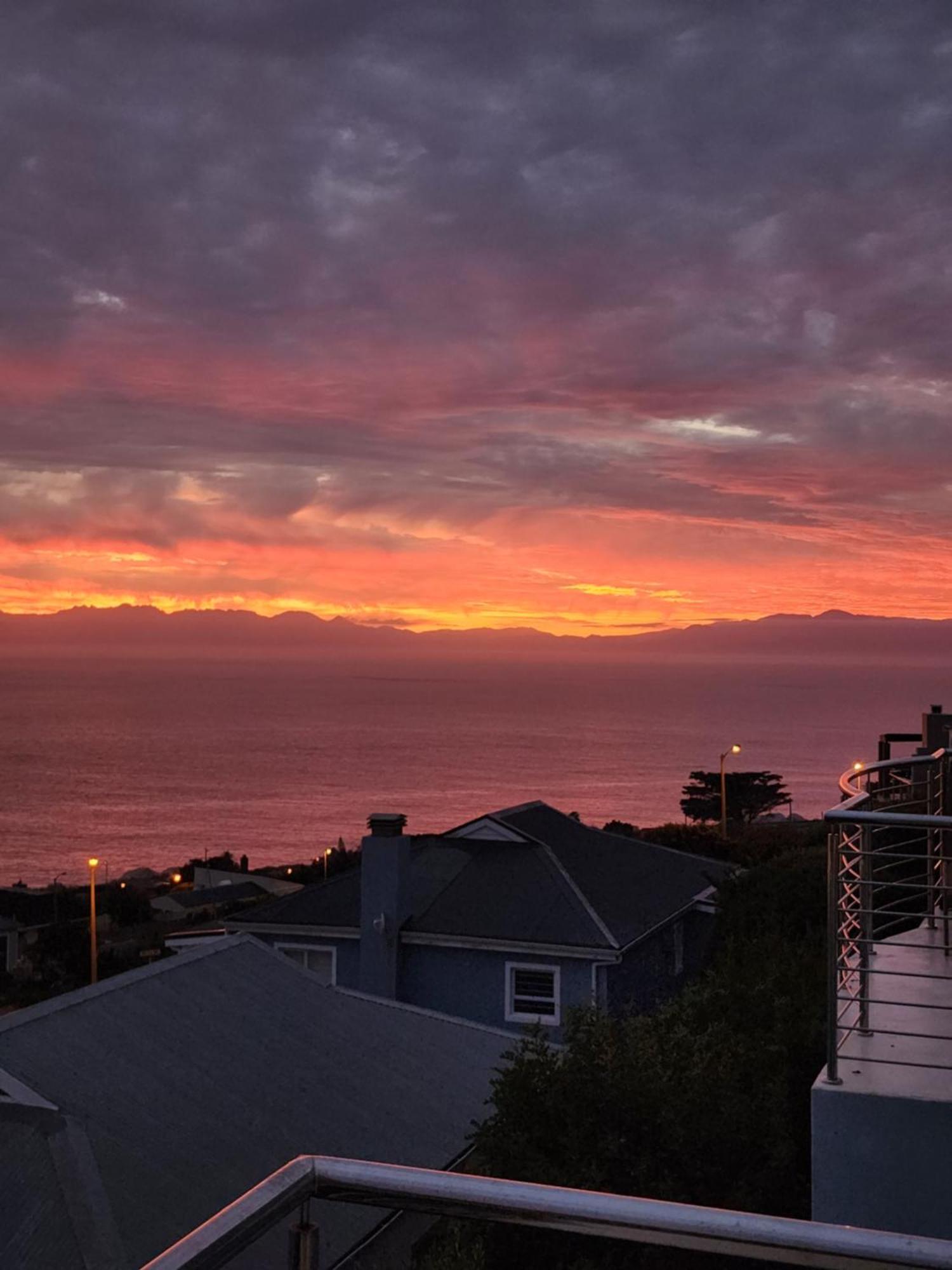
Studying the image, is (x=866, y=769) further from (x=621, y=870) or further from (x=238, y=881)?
(x=238, y=881)

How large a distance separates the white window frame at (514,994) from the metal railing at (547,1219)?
1959 cm

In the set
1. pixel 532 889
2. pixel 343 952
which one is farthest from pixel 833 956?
pixel 343 952

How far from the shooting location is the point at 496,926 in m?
21.3

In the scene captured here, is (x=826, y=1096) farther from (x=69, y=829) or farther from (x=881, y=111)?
(x=69, y=829)

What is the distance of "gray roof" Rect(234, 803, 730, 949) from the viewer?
21.2m

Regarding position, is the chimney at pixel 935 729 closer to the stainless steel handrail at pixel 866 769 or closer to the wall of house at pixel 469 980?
the wall of house at pixel 469 980

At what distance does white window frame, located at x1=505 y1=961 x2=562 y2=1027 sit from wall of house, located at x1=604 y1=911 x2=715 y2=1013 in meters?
0.83

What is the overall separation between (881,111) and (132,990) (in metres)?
16.4

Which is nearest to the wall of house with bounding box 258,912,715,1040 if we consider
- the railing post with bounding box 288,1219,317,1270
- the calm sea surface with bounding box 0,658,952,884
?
the railing post with bounding box 288,1219,317,1270

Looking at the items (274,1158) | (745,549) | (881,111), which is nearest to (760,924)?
(274,1158)

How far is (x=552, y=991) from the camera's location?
20.8 metres

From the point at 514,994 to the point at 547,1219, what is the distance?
20.1 metres

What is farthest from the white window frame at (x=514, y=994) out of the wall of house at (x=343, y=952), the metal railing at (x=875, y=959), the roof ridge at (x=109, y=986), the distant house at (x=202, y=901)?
the distant house at (x=202, y=901)

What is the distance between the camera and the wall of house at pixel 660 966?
20.9 metres
